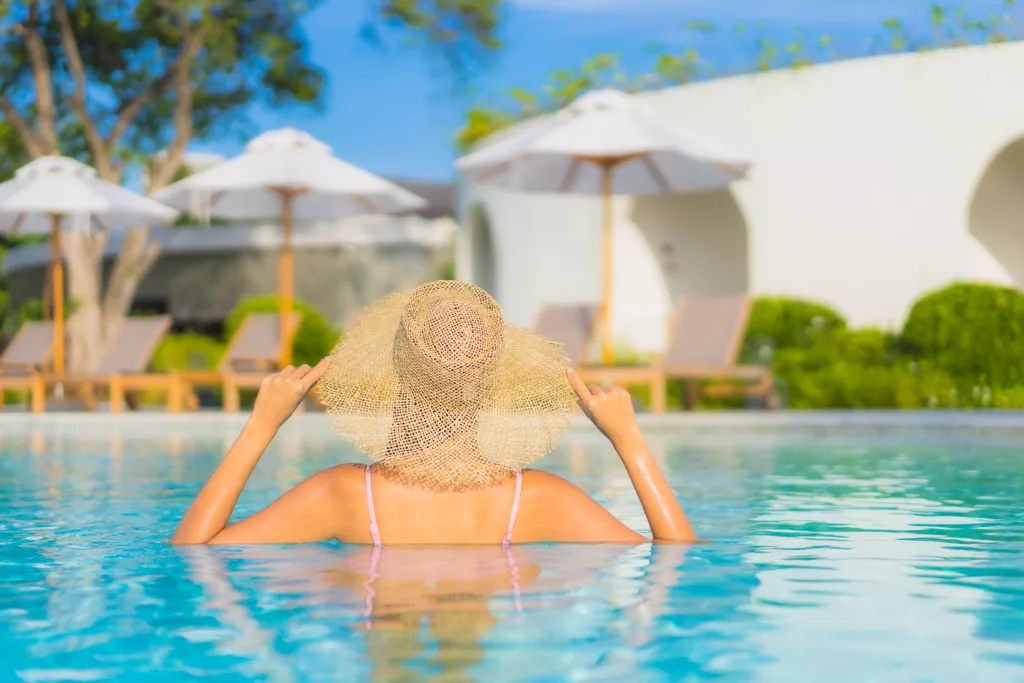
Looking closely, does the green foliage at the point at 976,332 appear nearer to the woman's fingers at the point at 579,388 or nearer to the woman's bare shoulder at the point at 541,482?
the woman's bare shoulder at the point at 541,482

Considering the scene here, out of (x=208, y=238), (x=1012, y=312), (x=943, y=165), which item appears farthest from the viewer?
(x=208, y=238)

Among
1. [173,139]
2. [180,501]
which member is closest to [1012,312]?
[180,501]

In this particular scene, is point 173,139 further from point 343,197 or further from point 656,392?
point 656,392

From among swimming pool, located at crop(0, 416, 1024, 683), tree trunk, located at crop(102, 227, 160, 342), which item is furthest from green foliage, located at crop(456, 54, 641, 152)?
swimming pool, located at crop(0, 416, 1024, 683)

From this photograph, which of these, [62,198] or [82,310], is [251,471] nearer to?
[62,198]

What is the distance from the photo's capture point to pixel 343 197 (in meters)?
17.0

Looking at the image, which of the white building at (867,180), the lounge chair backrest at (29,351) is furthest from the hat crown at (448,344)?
the lounge chair backrest at (29,351)

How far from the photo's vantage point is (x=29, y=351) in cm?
1616

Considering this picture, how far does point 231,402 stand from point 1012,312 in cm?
810

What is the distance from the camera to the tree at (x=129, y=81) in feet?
68.6

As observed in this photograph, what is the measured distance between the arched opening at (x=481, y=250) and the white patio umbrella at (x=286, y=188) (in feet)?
17.2

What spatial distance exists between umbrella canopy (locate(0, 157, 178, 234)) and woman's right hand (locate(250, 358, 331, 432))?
468 inches

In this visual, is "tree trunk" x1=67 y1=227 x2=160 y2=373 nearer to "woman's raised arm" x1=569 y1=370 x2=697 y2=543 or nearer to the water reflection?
the water reflection

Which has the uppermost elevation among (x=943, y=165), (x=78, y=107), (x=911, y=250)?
(x=78, y=107)
